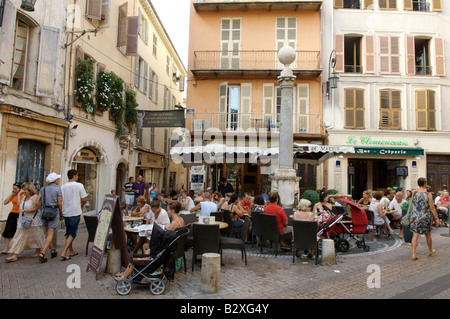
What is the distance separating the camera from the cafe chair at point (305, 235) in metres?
6.04

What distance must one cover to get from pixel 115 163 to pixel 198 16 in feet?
31.8

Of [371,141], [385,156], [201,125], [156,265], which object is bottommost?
[156,265]

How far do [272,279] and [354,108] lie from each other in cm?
1358

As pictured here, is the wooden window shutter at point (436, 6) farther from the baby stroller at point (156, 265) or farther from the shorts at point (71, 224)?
the shorts at point (71, 224)

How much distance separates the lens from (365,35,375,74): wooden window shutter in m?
16.8

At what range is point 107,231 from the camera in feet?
16.8

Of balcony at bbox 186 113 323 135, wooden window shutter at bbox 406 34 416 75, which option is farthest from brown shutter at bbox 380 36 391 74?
balcony at bbox 186 113 323 135

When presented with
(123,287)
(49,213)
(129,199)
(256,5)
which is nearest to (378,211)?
(123,287)

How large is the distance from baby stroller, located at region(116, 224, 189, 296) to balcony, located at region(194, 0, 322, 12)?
15610 mm

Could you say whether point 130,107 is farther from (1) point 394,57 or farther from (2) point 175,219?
(1) point 394,57

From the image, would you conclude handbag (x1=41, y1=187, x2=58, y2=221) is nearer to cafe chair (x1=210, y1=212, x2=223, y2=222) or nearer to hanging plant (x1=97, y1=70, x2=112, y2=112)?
cafe chair (x1=210, y1=212, x2=223, y2=222)

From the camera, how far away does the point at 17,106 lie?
8422mm

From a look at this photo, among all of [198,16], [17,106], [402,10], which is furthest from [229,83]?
[17,106]
